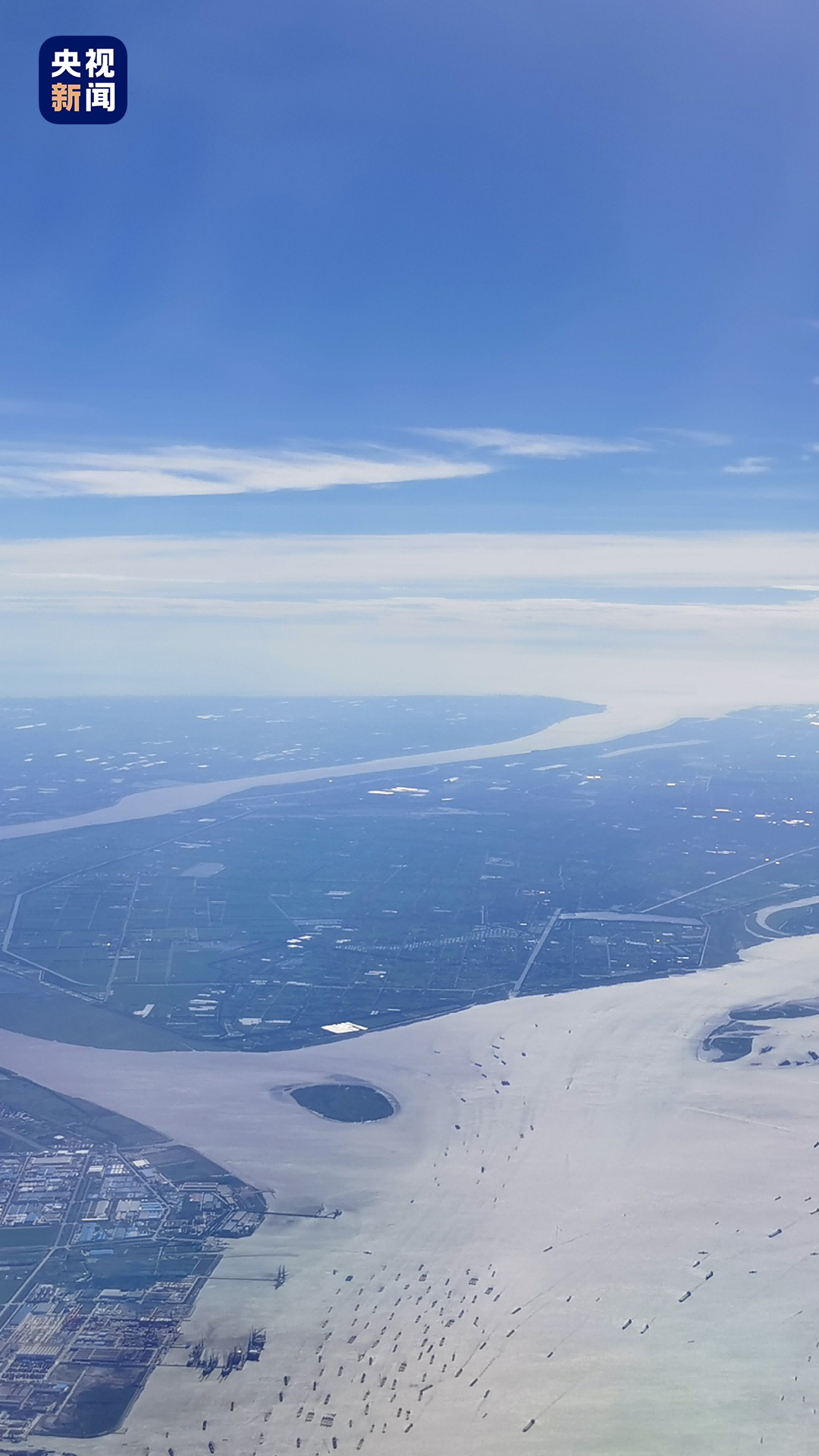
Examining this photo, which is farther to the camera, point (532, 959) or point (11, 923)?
point (11, 923)

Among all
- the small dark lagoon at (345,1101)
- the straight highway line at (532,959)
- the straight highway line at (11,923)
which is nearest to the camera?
the small dark lagoon at (345,1101)

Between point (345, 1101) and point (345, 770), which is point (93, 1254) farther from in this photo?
point (345, 770)

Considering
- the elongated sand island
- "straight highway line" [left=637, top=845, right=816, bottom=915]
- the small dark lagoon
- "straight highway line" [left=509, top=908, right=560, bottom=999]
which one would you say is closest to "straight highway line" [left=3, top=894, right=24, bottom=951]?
the elongated sand island

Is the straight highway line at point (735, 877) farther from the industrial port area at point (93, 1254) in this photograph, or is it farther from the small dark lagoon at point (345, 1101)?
the industrial port area at point (93, 1254)

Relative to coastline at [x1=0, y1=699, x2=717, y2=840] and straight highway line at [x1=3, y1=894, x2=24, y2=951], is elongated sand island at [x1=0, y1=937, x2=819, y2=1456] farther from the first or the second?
coastline at [x1=0, y1=699, x2=717, y2=840]

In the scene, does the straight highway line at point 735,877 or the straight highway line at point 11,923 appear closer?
the straight highway line at point 11,923

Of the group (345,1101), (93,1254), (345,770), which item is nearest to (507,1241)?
(345,1101)

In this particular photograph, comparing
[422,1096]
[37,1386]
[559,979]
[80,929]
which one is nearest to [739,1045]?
[559,979]

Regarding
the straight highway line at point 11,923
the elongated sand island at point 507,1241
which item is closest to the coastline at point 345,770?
the straight highway line at point 11,923
